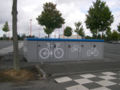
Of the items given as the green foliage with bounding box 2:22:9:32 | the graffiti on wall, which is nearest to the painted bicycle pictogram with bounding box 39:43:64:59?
the graffiti on wall

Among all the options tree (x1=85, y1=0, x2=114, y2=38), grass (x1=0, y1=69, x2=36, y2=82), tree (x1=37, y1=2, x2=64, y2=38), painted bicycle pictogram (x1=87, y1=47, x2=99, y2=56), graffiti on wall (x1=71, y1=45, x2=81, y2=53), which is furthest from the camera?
tree (x1=37, y1=2, x2=64, y2=38)

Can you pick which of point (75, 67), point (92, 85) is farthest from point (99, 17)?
point (92, 85)

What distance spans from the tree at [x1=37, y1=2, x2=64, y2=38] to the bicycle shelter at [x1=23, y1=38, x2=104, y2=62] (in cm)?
1389

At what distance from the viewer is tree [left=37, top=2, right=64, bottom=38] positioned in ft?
71.5

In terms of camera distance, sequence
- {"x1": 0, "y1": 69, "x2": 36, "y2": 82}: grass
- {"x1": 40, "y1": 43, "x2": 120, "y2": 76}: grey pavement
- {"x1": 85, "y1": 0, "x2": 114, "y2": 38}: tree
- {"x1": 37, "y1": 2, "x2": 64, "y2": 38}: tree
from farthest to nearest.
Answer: {"x1": 37, "y1": 2, "x2": 64, "y2": 38}: tree, {"x1": 85, "y1": 0, "x2": 114, "y2": 38}: tree, {"x1": 40, "y1": 43, "x2": 120, "y2": 76}: grey pavement, {"x1": 0, "y1": 69, "x2": 36, "y2": 82}: grass

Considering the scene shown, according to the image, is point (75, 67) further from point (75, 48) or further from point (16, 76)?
point (16, 76)

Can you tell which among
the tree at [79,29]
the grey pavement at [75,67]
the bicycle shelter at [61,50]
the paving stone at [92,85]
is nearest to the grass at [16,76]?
the grey pavement at [75,67]

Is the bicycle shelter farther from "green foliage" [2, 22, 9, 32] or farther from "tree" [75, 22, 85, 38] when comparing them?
"green foliage" [2, 22, 9, 32]

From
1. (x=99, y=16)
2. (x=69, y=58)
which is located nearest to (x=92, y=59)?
(x=69, y=58)

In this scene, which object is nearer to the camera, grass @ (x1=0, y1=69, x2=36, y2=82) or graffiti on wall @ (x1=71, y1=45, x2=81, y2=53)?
grass @ (x1=0, y1=69, x2=36, y2=82)

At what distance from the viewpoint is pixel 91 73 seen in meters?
5.72

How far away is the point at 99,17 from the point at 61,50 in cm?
1425

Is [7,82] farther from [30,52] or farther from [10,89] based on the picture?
[30,52]

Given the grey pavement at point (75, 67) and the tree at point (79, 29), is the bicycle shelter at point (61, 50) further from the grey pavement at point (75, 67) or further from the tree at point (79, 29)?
the tree at point (79, 29)
